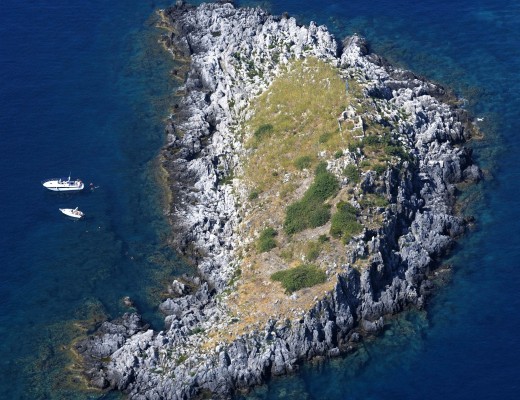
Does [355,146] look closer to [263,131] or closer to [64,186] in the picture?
[263,131]

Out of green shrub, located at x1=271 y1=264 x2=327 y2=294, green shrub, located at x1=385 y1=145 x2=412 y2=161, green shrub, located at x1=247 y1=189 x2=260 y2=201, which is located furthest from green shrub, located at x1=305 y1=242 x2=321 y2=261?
green shrub, located at x1=385 y1=145 x2=412 y2=161

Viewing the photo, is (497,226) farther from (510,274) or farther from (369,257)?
(369,257)

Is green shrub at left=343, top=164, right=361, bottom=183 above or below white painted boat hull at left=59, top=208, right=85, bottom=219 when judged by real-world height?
above

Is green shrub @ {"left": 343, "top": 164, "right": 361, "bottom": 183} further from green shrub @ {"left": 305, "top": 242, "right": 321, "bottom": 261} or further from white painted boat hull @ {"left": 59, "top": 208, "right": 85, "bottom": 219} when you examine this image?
white painted boat hull @ {"left": 59, "top": 208, "right": 85, "bottom": 219}

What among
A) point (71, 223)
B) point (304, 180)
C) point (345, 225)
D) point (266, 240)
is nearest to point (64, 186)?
point (71, 223)

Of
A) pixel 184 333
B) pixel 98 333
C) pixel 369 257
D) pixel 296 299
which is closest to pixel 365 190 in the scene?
pixel 369 257
